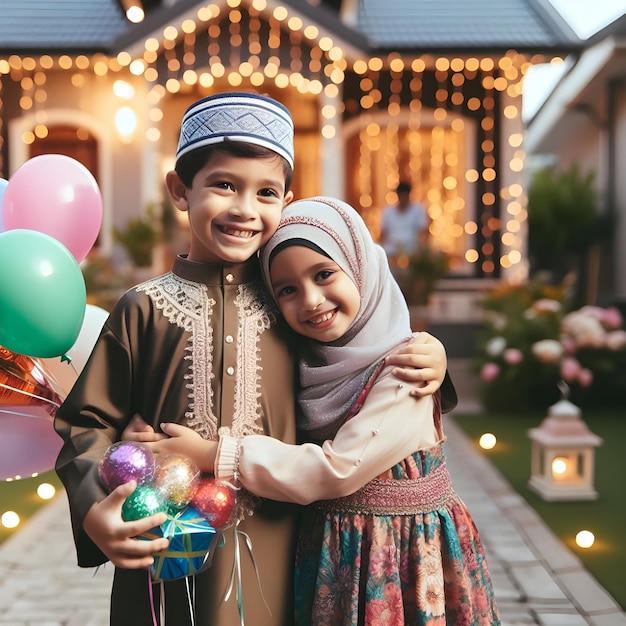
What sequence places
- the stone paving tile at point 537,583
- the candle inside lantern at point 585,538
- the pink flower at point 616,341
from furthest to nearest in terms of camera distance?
1. the pink flower at point 616,341
2. the candle inside lantern at point 585,538
3. the stone paving tile at point 537,583

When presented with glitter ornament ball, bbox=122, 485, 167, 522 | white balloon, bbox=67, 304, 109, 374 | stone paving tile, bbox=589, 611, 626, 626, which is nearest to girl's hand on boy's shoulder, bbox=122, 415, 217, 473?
glitter ornament ball, bbox=122, 485, 167, 522

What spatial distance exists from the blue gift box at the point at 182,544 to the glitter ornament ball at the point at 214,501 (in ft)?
0.06

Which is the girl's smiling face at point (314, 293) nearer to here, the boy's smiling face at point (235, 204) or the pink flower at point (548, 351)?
the boy's smiling face at point (235, 204)

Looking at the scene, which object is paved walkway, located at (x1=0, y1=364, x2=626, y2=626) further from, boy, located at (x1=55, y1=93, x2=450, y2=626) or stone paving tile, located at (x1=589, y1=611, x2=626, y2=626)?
boy, located at (x1=55, y1=93, x2=450, y2=626)

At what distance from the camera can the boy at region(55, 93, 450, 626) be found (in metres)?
1.66

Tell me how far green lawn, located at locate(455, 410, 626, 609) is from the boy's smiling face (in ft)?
8.55

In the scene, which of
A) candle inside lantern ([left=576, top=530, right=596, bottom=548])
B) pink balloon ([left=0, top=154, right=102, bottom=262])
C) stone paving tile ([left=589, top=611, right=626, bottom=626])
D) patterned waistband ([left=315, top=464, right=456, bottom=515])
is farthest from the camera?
candle inside lantern ([left=576, top=530, right=596, bottom=548])

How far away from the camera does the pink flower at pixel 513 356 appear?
7.17 meters

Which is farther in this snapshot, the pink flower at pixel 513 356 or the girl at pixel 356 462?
the pink flower at pixel 513 356

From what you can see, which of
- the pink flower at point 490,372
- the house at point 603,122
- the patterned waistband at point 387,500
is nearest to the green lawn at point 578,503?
the pink flower at point 490,372

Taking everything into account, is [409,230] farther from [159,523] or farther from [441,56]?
[159,523]

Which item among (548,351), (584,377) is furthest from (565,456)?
(584,377)

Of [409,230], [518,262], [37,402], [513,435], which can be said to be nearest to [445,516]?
[37,402]

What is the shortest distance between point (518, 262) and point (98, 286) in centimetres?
527
